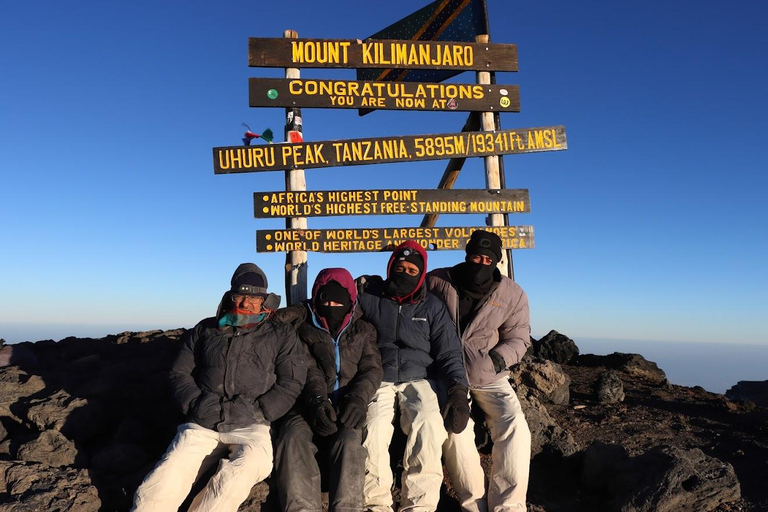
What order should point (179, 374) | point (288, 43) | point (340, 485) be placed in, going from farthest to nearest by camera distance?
point (288, 43) → point (179, 374) → point (340, 485)

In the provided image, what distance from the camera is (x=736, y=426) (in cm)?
710

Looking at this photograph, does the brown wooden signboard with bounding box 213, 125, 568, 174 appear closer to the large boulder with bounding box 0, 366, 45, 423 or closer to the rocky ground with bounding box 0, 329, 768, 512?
the rocky ground with bounding box 0, 329, 768, 512

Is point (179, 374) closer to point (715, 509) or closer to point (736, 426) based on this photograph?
point (715, 509)

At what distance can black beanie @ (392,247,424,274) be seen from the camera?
5176 mm

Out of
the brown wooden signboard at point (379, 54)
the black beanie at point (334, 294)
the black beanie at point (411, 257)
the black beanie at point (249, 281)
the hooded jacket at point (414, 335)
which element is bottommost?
the hooded jacket at point (414, 335)

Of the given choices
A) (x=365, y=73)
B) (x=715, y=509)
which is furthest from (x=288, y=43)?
(x=715, y=509)

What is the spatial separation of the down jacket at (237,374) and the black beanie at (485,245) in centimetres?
195

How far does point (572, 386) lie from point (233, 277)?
5.81 meters

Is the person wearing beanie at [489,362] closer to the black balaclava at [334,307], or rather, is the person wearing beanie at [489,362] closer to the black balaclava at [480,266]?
the black balaclava at [480,266]

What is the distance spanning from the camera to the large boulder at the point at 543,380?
288 inches

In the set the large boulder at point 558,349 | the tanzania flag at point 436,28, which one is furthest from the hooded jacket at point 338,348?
the large boulder at point 558,349

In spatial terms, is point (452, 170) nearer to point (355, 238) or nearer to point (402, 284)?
point (355, 238)

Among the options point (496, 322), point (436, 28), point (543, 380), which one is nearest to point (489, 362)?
point (496, 322)

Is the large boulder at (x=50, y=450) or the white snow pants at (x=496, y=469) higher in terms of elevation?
the large boulder at (x=50, y=450)
